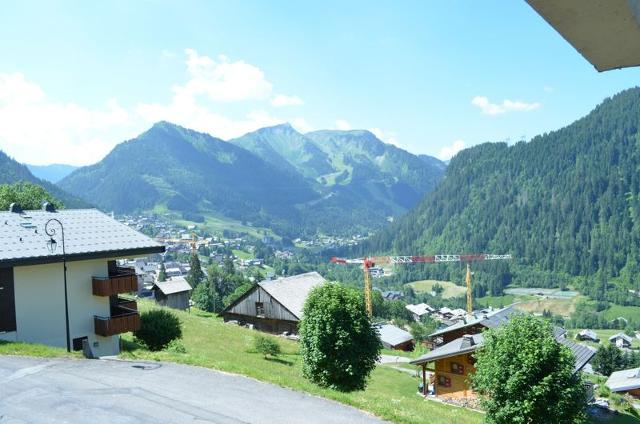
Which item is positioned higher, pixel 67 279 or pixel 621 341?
pixel 67 279

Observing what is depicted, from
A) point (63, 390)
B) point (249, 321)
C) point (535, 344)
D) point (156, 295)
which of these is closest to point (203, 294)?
point (156, 295)

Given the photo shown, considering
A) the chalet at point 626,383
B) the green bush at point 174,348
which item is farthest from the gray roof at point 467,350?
the green bush at point 174,348

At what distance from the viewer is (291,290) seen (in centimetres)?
6962

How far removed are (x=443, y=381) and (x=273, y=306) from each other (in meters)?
25.2

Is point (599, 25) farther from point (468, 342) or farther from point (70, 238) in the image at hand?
point (468, 342)

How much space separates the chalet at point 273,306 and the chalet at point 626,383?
152 ft

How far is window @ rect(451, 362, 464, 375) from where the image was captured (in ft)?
159

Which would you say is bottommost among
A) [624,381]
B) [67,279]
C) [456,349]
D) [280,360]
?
[624,381]

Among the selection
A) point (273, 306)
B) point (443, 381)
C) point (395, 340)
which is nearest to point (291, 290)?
point (273, 306)

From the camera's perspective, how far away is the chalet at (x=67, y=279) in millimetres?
26750

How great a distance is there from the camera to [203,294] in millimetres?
122688

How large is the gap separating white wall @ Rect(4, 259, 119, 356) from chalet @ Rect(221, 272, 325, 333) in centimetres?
3489

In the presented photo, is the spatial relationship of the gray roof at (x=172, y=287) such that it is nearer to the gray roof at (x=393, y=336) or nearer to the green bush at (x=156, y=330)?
the gray roof at (x=393, y=336)

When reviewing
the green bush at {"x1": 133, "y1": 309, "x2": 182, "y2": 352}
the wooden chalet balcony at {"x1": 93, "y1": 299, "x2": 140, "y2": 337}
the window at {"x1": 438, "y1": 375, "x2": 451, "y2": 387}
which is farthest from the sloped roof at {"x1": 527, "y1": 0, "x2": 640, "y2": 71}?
the window at {"x1": 438, "y1": 375, "x2": 451, "y2": 387}
